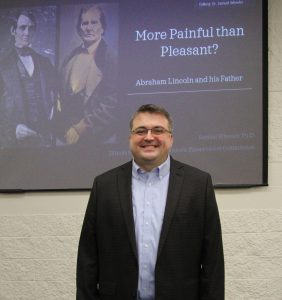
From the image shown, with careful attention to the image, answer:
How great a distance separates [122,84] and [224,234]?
120 centimetres

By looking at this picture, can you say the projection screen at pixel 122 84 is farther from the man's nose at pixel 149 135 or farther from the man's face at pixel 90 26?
the man's nose at pixel 149 135

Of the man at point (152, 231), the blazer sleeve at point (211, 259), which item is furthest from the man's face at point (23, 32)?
the blazer sleeve at point (211, 259)

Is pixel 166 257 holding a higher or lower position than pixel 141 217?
lower

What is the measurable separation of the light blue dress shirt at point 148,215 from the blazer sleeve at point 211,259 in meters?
0.18

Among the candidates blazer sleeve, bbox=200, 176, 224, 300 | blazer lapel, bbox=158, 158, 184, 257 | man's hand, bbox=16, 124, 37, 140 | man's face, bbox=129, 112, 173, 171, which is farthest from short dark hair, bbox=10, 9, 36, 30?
blazer sleeve, bbox=200, 176, 224, 300

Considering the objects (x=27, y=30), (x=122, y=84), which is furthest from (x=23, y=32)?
(x=122, y=84)

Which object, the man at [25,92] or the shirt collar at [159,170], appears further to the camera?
the man at [25,92]

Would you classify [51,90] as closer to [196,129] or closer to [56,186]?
[56,186]

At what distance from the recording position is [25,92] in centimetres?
326

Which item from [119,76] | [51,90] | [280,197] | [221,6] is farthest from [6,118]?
[280,197]

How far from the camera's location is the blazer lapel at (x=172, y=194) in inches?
68.9

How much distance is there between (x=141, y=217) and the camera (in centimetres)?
179

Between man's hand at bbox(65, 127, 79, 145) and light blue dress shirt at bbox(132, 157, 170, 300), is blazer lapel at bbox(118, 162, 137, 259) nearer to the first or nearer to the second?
light blue dress shirt at bbox(132, 157, 170, 300)

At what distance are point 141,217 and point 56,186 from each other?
1.48 m
